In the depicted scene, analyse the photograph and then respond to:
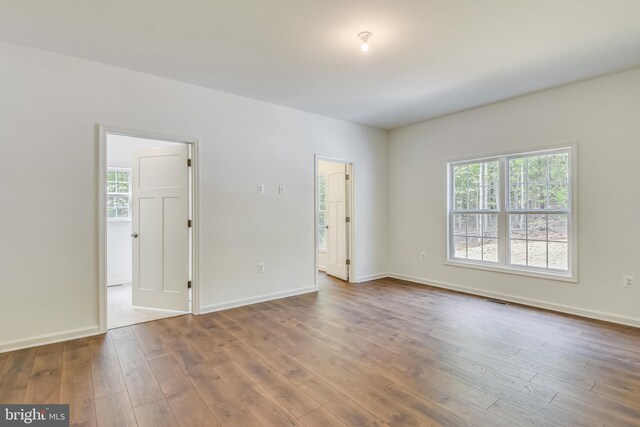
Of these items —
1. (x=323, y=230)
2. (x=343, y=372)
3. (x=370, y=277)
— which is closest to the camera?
(x=343, y=372)

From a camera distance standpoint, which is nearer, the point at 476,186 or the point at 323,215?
the point at 476,186

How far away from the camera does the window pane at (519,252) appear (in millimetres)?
4086

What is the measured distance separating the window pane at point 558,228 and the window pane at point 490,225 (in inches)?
25.4

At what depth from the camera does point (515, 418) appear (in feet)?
5.87

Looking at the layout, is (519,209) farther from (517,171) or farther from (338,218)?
(338,218)

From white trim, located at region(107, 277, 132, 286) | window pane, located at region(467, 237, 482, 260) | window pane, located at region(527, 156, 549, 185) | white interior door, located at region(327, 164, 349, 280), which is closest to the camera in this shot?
window pane, located at region(527, 156, 549, 185)

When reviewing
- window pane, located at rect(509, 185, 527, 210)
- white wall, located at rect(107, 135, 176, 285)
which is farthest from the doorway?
white wall, located at rect(107, 135, 176, 285)

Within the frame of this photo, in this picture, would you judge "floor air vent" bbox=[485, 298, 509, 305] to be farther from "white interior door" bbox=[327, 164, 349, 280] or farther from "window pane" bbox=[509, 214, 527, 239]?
"white interior door" bbox=[327, 164, 349, 280]

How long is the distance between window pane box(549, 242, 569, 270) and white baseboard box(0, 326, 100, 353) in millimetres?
5153

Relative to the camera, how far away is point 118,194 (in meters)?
5.22

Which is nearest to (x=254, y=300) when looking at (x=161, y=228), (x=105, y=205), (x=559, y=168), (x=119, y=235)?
(x=161, y=228)

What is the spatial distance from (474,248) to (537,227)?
2.87ft

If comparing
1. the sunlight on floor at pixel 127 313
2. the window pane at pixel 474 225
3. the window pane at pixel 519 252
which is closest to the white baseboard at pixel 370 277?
the window pane at pixel 474 225

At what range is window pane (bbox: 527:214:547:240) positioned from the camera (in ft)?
12.8
